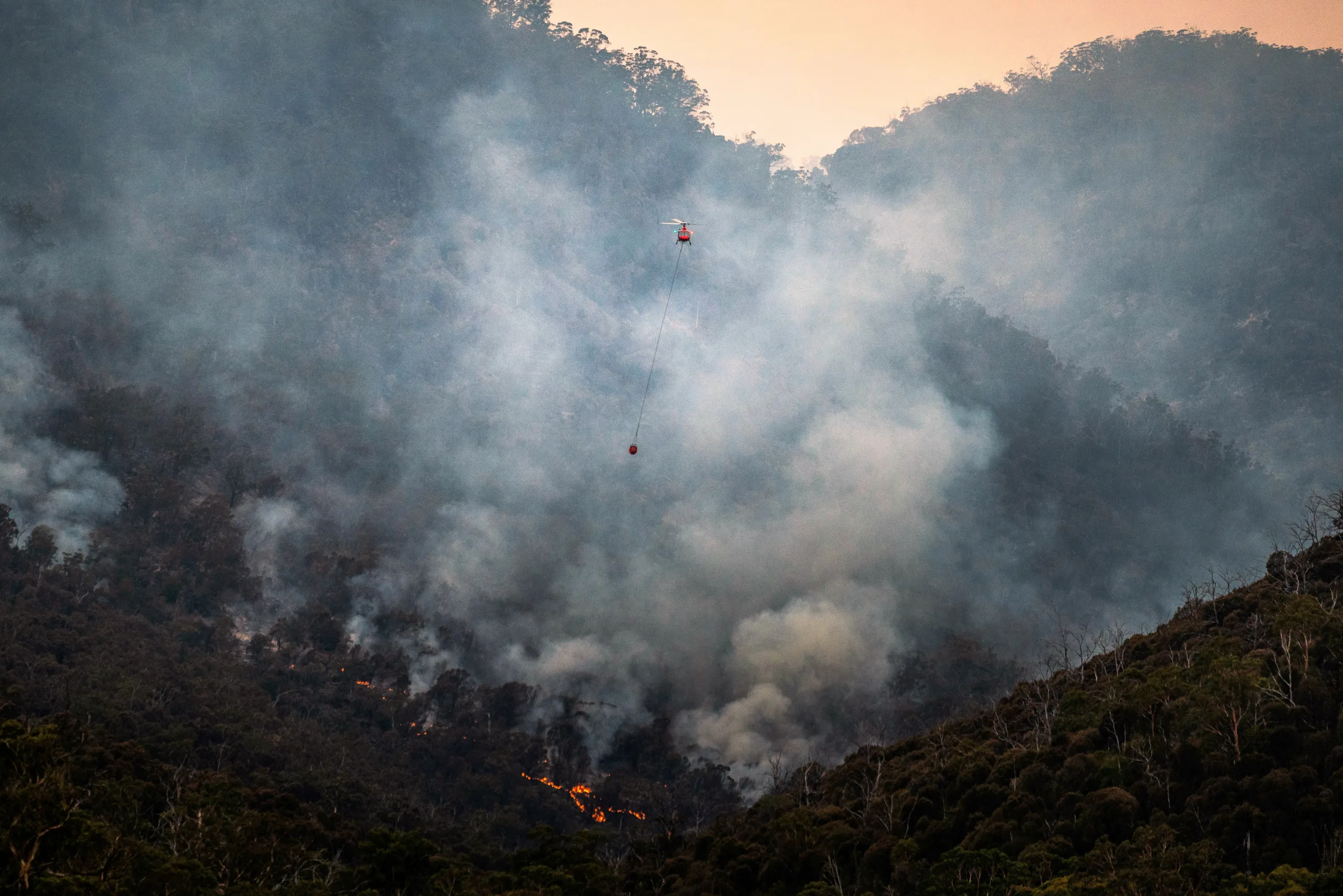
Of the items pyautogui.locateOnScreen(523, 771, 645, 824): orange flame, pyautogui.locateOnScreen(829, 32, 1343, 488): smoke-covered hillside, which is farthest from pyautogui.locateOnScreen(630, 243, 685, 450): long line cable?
pyautogui.locateOnScreen(523, 771, 645, 824): orange flame

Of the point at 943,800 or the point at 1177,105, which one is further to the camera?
the point at 1177,105

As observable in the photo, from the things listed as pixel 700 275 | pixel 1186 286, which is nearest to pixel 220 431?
pixel 700 275

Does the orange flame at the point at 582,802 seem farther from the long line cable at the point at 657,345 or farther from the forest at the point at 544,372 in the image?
the long line cable at the point at 657,345

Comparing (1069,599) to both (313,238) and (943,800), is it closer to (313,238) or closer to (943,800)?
(943,800)

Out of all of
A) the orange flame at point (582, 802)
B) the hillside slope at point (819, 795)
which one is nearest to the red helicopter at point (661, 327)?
the orange flame at point (582, 802)

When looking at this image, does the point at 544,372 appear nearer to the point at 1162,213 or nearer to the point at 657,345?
the point at 657,345

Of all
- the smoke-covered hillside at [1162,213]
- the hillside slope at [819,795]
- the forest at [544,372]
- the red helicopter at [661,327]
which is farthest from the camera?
the smoke-covered hillside at [1162,213]

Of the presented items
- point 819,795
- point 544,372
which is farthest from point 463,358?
point 819,795
